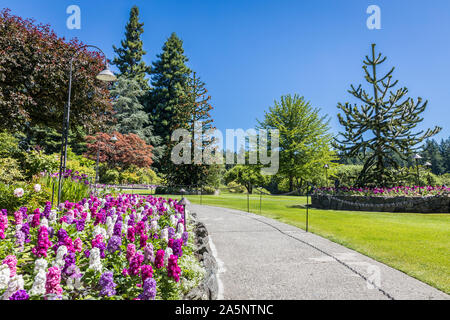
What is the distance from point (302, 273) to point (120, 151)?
95.4 ft

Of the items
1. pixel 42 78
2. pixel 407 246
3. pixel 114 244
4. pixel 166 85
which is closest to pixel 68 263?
pixel 114 244

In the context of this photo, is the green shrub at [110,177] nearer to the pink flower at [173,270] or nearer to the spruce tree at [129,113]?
the spruce tree at [129,113]

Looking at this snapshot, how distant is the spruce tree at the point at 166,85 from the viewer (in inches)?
1598

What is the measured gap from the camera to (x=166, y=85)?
42688mm

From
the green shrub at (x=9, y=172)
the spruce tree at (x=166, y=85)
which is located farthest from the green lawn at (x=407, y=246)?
the spruce tree at (x=166, y=85)

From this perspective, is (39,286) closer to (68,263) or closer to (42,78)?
(68,263)

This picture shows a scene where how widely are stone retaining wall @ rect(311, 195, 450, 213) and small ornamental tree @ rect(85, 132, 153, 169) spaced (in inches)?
863

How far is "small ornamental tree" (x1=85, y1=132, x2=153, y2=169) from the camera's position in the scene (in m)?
29.6

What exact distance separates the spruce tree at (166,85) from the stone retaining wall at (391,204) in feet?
96.3

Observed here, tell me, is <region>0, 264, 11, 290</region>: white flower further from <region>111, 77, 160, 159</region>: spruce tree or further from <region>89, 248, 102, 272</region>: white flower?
<region>111, 77, 160, 159</region>: spruce tree

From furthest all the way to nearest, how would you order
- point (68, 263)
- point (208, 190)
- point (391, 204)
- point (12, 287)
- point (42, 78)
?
point (208, 190) → point (391, 204) → point (42, 78) → point (68, 263) → point (12, 287)

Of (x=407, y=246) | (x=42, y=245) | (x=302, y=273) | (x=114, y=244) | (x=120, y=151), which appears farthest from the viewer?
(x=120, y=151)

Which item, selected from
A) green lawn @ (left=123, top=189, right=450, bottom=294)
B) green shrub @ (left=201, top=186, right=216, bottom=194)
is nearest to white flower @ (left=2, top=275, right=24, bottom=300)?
green lawn @ (left=123, top=189, right=450, bottom=294)
